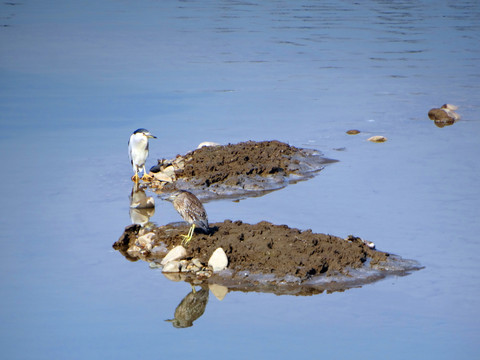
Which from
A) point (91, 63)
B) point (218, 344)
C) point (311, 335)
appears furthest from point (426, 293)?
point (91, 63)

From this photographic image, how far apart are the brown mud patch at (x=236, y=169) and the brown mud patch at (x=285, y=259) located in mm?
2518

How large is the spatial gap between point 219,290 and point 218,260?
0.44 metres

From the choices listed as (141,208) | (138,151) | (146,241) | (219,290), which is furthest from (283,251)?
(138,151)

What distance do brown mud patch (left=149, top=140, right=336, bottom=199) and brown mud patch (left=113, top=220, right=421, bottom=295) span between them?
8.26ft

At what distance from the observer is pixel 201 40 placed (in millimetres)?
29172

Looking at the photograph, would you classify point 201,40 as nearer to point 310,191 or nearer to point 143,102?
point 143,102

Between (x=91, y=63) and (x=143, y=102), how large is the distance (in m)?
6.46

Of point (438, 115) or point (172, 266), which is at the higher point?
point (172, 266)

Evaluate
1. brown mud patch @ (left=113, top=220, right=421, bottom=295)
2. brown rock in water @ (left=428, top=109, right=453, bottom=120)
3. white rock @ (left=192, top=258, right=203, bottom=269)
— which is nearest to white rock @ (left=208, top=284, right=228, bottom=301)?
brown mud patch @ (left=113, top=220, right=421, bottom=295)

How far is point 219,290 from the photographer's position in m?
8.32

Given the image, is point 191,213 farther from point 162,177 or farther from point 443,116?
point 443,116

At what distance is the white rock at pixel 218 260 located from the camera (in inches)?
340

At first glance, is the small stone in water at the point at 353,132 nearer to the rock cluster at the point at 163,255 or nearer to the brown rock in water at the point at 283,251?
the brown rock in water at the point at 283,251

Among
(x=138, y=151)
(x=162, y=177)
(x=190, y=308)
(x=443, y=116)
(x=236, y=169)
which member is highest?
(x=138, y=151)
